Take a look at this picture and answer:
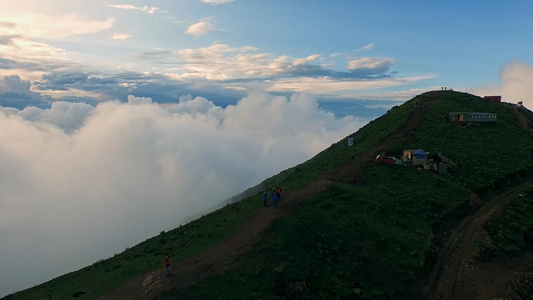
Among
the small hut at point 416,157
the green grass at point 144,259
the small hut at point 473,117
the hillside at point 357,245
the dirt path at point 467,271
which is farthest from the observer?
the small hut at point 473,117

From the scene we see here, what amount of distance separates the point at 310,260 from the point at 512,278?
1835cm

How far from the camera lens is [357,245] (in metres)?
30.5

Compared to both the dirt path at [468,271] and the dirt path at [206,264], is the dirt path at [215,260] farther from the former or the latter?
the dirt path at [468,271]

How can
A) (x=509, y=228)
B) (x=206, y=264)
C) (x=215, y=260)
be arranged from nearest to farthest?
(x=206, y=264), (x=215, y=260), (x=509, y=228)

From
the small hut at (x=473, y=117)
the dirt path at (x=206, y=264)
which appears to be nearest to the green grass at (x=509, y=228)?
the dirt path at (x=206, y=264)

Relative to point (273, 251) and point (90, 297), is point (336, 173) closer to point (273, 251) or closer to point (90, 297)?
point (273, 251)

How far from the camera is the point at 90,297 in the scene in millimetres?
27359

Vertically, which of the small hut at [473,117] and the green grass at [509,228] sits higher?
the small hut at [473,117]

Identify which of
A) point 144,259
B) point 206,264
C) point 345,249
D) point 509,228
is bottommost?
point 144,259

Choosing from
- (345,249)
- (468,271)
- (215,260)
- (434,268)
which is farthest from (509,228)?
(215,260)

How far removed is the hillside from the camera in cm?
2564

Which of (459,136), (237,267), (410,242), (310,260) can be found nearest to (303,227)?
(310,260)

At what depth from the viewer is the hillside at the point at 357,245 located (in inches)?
1009

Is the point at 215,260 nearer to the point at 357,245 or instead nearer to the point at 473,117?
the point at 357,245
